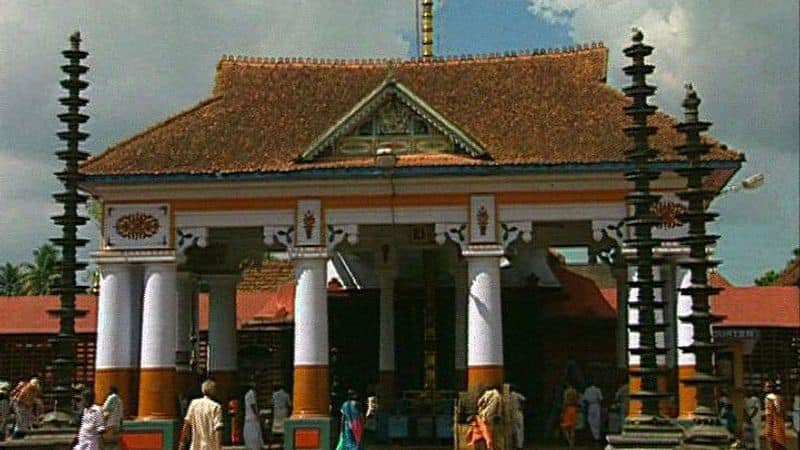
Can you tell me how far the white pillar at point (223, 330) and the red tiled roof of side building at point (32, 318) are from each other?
12.2ft

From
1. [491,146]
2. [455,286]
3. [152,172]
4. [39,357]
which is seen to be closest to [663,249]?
[491,146]

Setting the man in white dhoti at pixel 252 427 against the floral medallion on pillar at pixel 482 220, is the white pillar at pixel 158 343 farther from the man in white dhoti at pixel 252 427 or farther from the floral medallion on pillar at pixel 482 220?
the floral medallion on pillar at pixel 482 220

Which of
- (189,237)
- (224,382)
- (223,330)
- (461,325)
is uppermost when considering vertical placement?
(189,237)

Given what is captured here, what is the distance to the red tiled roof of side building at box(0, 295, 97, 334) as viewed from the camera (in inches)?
1252

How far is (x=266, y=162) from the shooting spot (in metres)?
24.3

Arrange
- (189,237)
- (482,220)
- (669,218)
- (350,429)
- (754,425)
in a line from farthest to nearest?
(189,237)
(754,425)
(482,220)
(669,218)
(350,429)

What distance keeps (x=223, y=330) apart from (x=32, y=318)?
6551 mm

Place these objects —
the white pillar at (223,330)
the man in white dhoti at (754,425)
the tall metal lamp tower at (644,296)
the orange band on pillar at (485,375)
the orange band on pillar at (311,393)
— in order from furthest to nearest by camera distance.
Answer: the white pillar at (223,330), the man in white dhoti at (754,425), the orange band on pillar at (311,393), the orange band on pillar at (485,375), the tall metal lamp tower at (644,296)

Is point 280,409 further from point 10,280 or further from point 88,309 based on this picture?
point 10,280

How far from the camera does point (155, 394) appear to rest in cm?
2386

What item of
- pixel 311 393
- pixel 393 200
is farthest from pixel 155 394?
pixel 393 200

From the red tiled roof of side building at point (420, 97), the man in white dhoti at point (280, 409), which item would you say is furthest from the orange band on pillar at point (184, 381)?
the red tiled roof of side building at point (420, 97)

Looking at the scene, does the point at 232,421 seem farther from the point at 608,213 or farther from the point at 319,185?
the point at 608,213

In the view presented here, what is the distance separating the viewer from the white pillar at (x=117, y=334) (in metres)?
24.2
